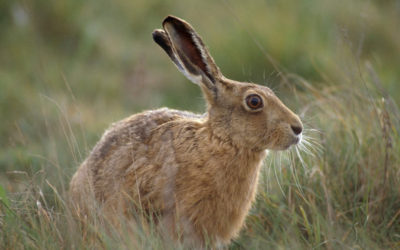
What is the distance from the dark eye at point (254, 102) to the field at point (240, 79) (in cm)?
33

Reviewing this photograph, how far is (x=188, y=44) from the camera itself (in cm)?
383

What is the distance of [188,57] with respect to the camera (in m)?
3.82

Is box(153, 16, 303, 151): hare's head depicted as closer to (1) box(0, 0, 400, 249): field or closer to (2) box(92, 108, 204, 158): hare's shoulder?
(1) box(0, 0, 400, 249): field

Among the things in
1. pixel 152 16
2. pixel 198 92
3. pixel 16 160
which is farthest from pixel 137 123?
pixel 152 16

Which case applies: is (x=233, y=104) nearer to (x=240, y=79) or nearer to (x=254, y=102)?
(x=254, y=102)

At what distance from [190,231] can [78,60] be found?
4.52 m

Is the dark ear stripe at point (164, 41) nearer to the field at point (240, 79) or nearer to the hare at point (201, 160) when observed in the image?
the hare at point (201, 160)

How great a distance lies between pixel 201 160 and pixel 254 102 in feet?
1.67

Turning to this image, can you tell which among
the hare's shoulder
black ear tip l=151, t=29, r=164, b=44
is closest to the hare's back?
the hare's shoulder

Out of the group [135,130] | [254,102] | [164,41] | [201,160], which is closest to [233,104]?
[254,102]

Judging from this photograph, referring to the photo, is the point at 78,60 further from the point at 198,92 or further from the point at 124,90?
the point at 198,92

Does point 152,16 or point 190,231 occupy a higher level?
point 152,16

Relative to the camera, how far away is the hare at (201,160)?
3.70 m

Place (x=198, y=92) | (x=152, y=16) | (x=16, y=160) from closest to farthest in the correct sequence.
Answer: (x=16, y=160)
(x=198, y=92)
(x=152, y=16)
